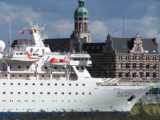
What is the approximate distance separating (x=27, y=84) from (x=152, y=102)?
2280 centimetres

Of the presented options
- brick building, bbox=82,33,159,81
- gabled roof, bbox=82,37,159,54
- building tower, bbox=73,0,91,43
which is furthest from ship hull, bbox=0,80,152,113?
building tower, bbox=73,0,91,43

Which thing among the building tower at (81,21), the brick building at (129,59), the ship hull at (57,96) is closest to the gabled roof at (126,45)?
the brick building at (129,59)

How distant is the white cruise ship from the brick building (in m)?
30.0

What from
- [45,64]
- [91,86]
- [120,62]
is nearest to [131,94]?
[91,86]

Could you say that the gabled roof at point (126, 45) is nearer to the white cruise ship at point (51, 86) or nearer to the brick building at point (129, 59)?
the brick building at point (129, 59)

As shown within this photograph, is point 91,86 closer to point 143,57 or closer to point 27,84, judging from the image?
point 27,84

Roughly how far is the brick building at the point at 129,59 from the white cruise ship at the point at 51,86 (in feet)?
98.5

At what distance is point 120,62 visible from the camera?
293 feet

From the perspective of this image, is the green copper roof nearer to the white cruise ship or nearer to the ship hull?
the white cruise ship

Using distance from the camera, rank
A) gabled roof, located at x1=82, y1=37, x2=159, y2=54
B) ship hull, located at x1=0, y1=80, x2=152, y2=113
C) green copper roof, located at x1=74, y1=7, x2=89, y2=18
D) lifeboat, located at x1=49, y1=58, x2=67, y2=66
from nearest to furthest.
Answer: ship hull, located at x1=0, y1=80, x2=152, y2=113 < lifeboat, located at x1=49, y1=58, x2=67, y2=66 < gabled roof, located at x1=82, y1=37, x2=159, y2=54 < green copper roof, located at x1=74, y1=7, x2=89, y2=18

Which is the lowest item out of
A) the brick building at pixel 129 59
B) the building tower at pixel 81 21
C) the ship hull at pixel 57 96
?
the ship hull at pixel 57 96

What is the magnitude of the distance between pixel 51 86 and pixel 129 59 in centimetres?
3653

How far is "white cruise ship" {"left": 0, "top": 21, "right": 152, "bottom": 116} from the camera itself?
5503 centimetres

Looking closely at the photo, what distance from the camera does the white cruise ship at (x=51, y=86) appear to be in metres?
55.0
